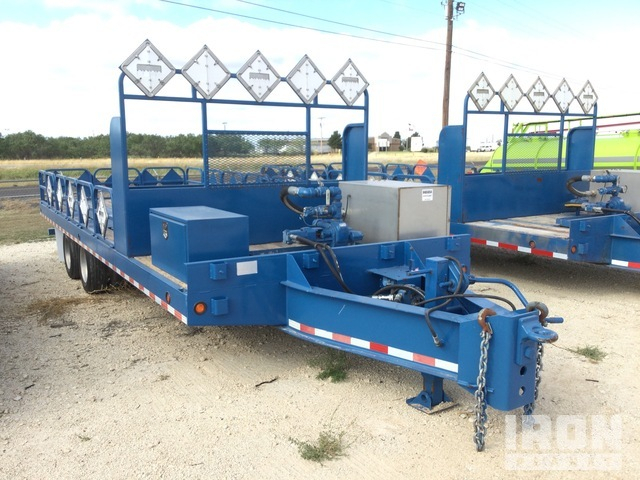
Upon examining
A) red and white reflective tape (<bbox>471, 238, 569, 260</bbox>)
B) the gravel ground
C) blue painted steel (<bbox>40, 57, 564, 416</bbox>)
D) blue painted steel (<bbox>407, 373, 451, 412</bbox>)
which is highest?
blue painted steel (<bbox>40, 57, 564, 416</bbox>)

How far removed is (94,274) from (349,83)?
3763 mm

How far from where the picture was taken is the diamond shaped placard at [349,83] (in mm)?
6027

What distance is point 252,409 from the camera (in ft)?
13.6

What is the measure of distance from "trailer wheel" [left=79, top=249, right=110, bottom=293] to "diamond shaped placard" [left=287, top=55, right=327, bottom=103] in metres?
3.25

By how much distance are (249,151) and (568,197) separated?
6.25 m

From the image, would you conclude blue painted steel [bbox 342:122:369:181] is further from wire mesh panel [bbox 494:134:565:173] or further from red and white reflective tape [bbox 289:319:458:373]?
wire mesh panel [bbox 494:134:565:173]

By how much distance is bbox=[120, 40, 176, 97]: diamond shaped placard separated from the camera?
4930mm

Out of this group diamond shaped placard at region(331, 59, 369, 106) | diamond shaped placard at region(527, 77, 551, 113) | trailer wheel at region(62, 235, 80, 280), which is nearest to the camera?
diamond shaped placard at region(331, 59, 369, 106)

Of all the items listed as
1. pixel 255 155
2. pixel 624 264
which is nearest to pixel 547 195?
pixel 624 264

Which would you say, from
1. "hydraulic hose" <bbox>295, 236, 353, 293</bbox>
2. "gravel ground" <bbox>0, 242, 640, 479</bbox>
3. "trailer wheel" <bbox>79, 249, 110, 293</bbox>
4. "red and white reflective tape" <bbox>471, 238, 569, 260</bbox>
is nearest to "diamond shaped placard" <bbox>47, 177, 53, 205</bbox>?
"trailer wheel" <bbox>79, 249, 110, 293</bbox>

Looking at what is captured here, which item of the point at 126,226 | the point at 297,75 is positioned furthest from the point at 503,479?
the point at 297,75

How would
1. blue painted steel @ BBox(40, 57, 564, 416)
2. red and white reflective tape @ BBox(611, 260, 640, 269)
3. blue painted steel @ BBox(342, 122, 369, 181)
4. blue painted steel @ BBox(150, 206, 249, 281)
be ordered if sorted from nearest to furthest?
blue painted steel @ BBox(40, 57, 564, 416) → blue painted steel @ BBox(150, 206, 249, 281) → blue painted steel @ BBox(342, 122, 369, 181) → red and white reflective tape @ BBox(611, 260, 640, 269)

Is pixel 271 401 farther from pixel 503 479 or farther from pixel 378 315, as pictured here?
pixel 503 479

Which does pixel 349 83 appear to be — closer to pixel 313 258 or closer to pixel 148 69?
pixel 148 69
